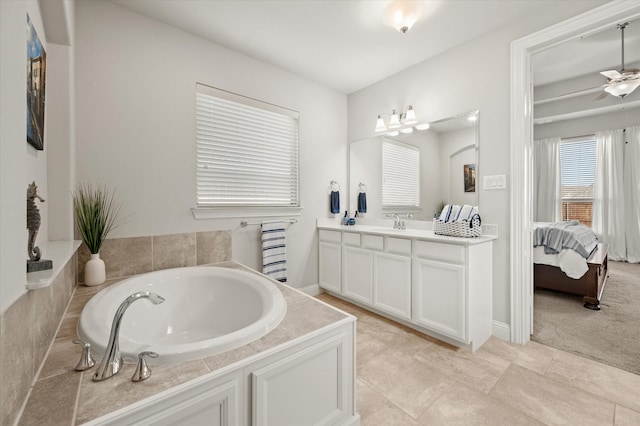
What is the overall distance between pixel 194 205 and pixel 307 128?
1.53 meters

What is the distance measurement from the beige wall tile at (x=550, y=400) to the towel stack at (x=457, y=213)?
1.14 m

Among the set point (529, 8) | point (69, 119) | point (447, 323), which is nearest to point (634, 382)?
point (447, 323)

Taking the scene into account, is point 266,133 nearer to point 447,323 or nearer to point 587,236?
point 447,323

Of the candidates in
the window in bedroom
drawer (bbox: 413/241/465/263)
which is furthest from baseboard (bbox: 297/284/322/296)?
the window in bedroom

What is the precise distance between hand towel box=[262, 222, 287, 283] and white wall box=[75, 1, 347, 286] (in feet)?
0.31

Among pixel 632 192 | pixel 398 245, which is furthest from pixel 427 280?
pixel 632 192

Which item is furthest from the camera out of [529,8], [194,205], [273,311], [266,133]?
[266,133]

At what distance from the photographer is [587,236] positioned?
3197mm

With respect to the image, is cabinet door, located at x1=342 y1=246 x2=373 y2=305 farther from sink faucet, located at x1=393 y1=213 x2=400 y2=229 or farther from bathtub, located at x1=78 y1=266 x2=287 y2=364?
bathtub, located at x1=78 y1=266 x2=287 y2=364

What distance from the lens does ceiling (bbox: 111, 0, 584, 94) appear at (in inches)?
79.2

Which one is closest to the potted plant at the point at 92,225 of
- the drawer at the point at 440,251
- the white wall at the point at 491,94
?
the drawer at the point at 440,251

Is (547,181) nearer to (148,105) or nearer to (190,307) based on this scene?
(190,307)

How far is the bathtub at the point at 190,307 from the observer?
51.6 inches

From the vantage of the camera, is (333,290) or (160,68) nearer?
(160,68)
